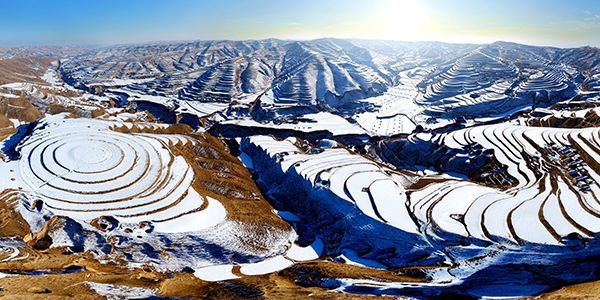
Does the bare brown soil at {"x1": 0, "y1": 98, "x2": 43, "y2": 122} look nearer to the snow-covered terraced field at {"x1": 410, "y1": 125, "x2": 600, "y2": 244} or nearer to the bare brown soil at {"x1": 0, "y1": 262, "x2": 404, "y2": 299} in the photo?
the bare brown soil at {"x1": 0, "y1": 262, "x2": 404, "y2": 299}

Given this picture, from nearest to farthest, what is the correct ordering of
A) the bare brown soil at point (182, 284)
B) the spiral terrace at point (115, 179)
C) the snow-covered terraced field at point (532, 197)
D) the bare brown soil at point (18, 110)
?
1. the bare brown soil at point (182, 284)
2. the snow-covered terraced field at point (532, 197)
3. the spiral terrace at point (115, 179)
4. the bare brown soil at point (18, 110)

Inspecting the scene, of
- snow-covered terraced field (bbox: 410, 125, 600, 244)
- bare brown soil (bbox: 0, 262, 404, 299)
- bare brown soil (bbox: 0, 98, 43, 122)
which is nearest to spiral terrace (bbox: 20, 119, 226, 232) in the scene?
bare brown soil (bbox: 0, 262, 404, 299)

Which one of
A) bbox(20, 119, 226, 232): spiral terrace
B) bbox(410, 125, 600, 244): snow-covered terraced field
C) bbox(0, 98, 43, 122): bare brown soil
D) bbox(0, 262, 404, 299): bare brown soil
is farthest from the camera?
bbox(0, 98, 43, 122): bare brown soil

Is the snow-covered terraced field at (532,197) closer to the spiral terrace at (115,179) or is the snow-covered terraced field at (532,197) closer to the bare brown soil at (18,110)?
the spiral terrace at (115,179)

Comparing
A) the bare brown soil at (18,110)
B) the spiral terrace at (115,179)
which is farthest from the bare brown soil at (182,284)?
the bare brown soil at (18,110)

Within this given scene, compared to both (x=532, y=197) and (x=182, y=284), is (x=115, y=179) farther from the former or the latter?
(x=532, y=197)

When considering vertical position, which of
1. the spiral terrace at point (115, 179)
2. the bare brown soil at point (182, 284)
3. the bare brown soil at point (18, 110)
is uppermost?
the bare brown soil at point (18, 110)

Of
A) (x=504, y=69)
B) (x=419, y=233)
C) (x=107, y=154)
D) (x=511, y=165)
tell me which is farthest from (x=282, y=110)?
(x=504, y=69)

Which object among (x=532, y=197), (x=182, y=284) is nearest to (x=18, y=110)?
(x=182, y=284)

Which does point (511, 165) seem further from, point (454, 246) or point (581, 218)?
point (454, 246)
